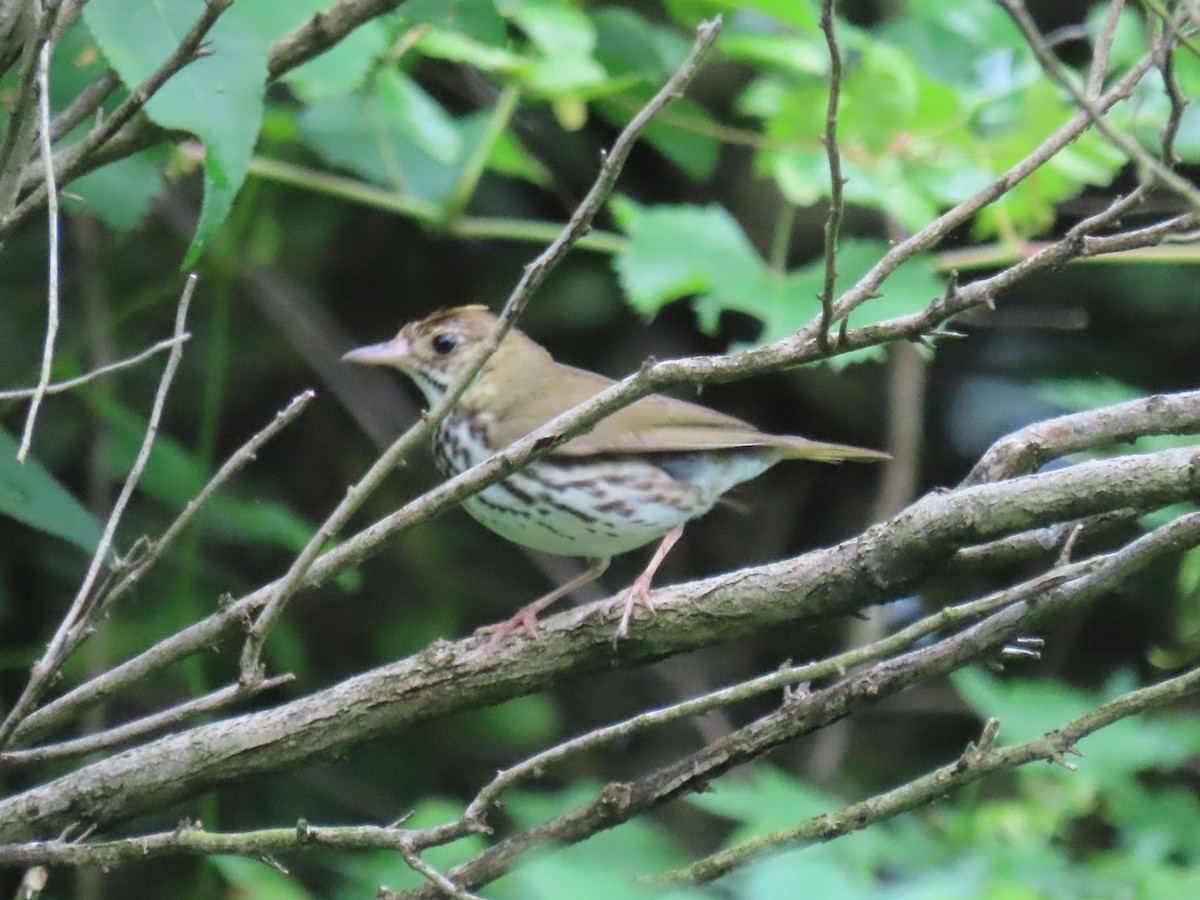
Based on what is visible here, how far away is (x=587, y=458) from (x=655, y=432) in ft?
0.58

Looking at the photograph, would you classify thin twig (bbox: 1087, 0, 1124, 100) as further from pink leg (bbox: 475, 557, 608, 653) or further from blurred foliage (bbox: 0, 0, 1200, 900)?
pink leg (bbox: 475, 557, 608, 653)

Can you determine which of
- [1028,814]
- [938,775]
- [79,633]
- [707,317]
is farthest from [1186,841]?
[79,633]

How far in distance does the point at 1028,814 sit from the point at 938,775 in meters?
2.04

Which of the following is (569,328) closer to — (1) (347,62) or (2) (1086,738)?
(1) (347,62)

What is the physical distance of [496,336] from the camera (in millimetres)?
1830

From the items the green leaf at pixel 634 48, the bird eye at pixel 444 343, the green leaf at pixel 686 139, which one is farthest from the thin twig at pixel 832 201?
the green leaf at pixel 686 139

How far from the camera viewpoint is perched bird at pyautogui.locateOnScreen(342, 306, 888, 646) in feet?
9.65

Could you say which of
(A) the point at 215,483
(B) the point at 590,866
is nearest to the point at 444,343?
(A) the point at 215,483

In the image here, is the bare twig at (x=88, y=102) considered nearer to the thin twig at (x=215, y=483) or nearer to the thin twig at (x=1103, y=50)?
the thin twig at (x=215, y=483)

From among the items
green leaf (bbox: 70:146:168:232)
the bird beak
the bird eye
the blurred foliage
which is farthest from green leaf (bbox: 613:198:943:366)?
green leaf (bbox: 70:146:168:232)

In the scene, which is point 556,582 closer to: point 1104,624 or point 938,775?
point 1104,624

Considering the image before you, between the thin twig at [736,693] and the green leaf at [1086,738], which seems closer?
the thin twig at [736,693]

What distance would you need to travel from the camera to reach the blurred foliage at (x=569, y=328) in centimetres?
297

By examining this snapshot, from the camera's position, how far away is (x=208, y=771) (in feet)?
7.55
